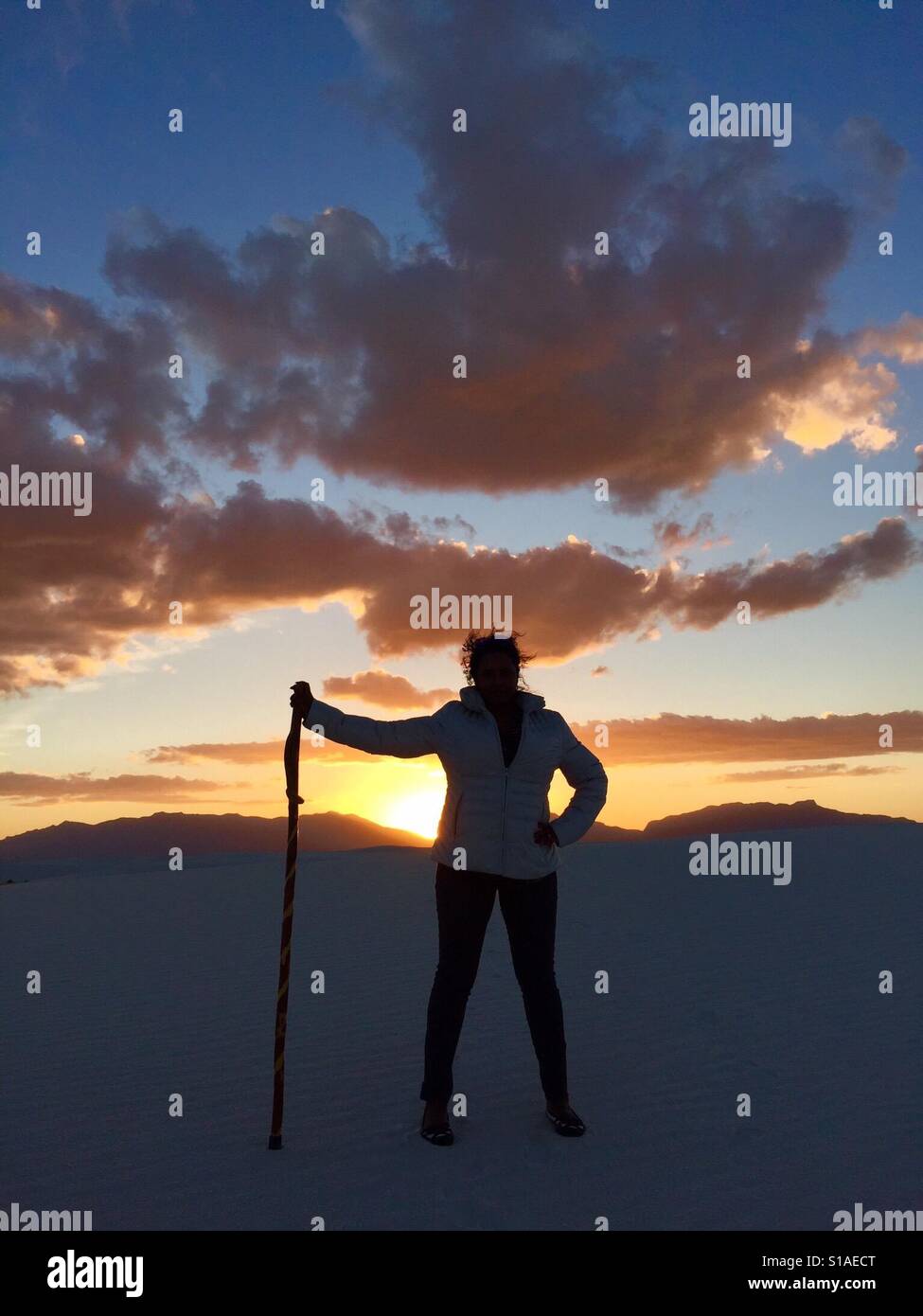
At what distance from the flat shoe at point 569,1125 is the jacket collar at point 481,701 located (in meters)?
2.05

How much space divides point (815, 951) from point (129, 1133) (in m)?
6.86

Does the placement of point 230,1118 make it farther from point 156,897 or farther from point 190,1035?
point 156,897

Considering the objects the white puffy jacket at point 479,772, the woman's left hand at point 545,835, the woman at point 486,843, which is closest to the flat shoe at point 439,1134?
the woman at point 486,843

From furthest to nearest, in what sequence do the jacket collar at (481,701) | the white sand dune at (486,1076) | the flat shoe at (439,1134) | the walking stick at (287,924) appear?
the jacket collar at (481,701), the walking stick at (287,924), the flat shoe at (439,1134), the white sand dune at (486,1076)

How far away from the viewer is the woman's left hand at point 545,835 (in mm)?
5082

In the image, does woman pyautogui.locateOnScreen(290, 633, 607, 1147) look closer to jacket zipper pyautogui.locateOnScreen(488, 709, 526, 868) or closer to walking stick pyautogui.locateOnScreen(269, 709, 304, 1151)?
jacket zipper pyautogui.locateOnScreen(488, 709, 526, 868)

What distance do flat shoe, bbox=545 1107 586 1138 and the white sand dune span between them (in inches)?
2.2

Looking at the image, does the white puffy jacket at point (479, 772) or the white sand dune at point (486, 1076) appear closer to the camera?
the white sand dune at point (486, 1076)

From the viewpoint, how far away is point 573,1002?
26.5 ft

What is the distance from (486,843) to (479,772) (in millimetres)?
358

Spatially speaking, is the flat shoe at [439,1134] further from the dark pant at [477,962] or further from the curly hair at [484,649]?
the curly hair at [484,649]

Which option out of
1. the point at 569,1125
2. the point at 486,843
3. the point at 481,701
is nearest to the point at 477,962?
the point at 486,843

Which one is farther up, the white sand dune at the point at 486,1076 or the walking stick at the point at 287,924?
the walking stick at the point at 287,924

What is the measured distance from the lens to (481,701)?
5164 mm
